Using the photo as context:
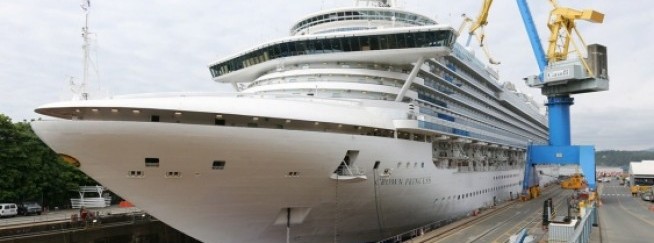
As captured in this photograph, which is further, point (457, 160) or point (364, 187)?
point (457, 160)

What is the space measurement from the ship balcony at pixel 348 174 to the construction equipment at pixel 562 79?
29.6 metres

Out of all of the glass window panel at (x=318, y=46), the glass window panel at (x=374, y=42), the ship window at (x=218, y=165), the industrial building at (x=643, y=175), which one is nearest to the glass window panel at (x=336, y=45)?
the glass window panel at (x=318, y=46)

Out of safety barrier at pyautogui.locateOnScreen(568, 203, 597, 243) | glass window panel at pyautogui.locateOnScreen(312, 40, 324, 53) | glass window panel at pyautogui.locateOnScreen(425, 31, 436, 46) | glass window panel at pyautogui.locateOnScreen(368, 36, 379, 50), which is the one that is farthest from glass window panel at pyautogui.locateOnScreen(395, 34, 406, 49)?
safety barrier at pyautogui.locateOnScreen(568, 203, 597, 243)

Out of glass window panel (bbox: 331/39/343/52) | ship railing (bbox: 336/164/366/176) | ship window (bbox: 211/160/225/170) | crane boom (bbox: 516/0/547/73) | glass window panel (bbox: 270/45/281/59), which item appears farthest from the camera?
crane boom (bbox: 516/0/547/73)

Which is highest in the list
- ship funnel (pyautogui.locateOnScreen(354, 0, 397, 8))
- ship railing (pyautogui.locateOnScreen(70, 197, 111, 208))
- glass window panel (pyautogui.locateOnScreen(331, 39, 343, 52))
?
ship funnel (pyautogui.locateOnScreen(354, 0, 397, 8))

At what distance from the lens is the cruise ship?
1374cm

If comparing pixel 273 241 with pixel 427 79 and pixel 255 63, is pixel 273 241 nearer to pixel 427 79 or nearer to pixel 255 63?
pixel 255 63

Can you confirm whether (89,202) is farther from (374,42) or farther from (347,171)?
(347,171)

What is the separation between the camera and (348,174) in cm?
1703

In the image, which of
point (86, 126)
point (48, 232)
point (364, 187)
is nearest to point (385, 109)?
point (364, 187)

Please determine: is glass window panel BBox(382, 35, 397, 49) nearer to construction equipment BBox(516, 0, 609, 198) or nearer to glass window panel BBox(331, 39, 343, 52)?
glass window panel BBox(331, 39, 343, 52)

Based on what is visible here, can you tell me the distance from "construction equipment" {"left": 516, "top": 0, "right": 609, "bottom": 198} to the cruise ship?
17184 mm

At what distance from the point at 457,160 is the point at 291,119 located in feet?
47.4

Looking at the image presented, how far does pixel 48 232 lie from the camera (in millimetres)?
22234
